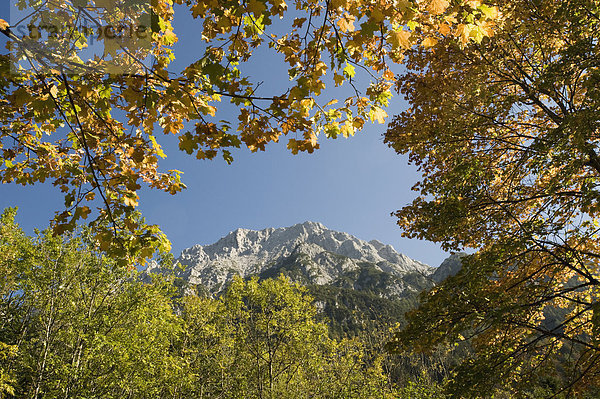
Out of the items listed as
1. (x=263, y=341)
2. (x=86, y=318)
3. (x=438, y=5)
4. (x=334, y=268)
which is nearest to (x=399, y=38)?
(x=438, y=5)

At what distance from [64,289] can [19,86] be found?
1046cm

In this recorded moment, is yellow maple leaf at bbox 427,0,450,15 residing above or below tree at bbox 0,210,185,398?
below

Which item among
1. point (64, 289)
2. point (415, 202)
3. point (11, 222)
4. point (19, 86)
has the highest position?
point (11, 222)

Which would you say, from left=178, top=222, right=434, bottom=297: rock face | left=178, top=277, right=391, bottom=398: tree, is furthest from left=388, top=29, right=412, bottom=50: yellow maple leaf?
left=178, top=222, right=434, bottom=297: rock face

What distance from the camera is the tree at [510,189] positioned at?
418cm

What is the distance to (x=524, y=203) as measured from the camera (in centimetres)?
675

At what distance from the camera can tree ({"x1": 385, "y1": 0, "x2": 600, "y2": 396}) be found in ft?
13.7

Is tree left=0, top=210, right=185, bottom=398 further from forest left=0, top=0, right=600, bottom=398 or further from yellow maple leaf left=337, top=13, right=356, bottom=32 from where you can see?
yellow maple leaf left=337, top=13, right=356, bottom=32

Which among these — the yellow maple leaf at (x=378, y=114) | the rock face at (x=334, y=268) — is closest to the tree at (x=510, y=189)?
the yellow maple leaf at (x=378, y=114)

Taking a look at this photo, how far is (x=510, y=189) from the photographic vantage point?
607 cm

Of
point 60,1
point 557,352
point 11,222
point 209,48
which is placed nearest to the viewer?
point 209,48

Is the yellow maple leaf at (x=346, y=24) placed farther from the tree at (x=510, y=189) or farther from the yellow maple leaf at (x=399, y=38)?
the tree at (x=510, y=189)

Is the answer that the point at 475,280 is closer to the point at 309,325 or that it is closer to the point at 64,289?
the point at 309,325

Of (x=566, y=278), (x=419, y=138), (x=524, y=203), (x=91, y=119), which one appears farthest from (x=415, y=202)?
(x=91, y=119)
